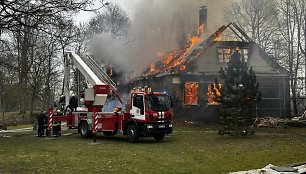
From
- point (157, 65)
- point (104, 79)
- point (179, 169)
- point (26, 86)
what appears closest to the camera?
point (179, 169)

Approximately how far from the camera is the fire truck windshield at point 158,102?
58.2 feet

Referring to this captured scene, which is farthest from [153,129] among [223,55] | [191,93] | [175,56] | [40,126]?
[175,56]

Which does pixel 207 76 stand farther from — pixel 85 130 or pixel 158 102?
pixel 85 130

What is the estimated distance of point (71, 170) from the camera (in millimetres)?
10258

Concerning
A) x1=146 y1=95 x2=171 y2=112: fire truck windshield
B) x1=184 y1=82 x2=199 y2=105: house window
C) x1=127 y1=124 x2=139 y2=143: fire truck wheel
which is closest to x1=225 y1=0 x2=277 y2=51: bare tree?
x1=184 y1=82 x2=199 y2=105: house window

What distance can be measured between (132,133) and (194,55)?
13414mm

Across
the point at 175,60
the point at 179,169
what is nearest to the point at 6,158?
the point at 179,169

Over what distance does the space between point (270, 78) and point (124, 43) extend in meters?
13.4

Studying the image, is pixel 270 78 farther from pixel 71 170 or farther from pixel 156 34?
pixel 71 170

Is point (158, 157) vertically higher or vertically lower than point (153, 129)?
lower

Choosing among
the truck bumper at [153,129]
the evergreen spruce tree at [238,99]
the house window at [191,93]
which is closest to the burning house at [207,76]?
the house window at [191,93]

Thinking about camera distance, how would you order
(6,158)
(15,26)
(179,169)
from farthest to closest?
(15,26), (6,158), (179,169)

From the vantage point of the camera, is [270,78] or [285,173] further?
[270,78]

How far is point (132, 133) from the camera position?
17.5m
